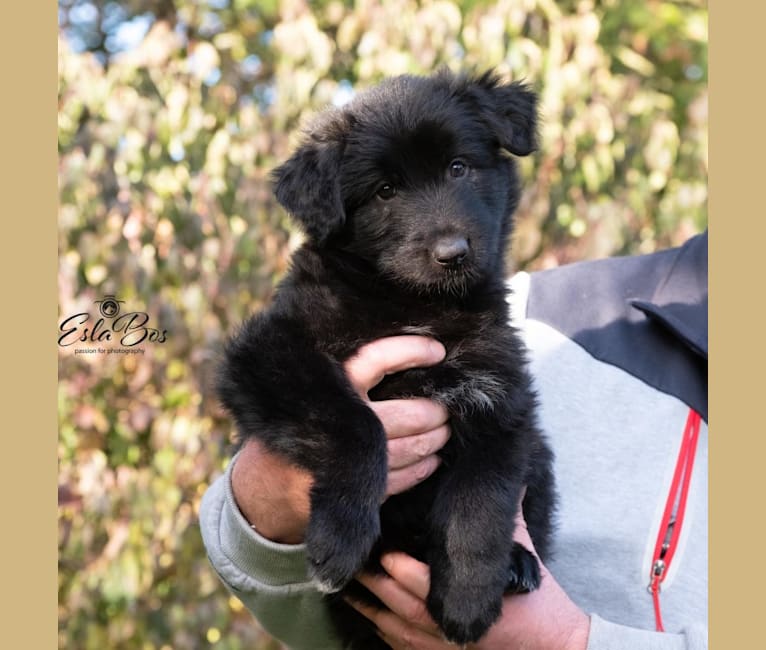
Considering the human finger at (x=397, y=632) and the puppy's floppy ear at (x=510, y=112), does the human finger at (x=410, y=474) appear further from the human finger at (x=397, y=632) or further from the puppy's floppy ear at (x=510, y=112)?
the puppy's floppy ear at (x=510, y=112)

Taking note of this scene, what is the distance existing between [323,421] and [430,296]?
47cm

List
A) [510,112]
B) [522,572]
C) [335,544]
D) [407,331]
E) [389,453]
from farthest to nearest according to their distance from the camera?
[510,112]
[407,331]
[522,572]
[389,453]
[335,544]

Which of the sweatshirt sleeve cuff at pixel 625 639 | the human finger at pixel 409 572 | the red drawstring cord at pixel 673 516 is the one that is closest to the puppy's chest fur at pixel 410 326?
the human finger at pixel 409 572

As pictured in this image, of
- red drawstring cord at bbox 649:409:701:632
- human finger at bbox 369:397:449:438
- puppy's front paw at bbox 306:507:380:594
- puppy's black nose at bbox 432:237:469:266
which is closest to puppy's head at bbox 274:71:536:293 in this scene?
puppy's black nose at bbox 432:237:469:266

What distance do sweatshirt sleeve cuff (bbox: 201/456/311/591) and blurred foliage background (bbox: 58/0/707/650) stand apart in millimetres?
1454

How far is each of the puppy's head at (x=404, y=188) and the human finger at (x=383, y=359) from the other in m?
0.15

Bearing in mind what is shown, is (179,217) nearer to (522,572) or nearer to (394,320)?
(394,320)

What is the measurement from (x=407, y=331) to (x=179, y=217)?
76.4 inches

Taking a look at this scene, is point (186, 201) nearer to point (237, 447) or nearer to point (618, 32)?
point (237, 447)

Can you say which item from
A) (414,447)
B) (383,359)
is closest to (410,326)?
(383,359)

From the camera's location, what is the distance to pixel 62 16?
378 cm

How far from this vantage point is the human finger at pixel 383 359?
202 centimetres

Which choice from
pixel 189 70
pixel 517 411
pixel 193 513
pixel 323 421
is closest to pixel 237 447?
pixel 323 421

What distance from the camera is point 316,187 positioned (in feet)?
6.87
